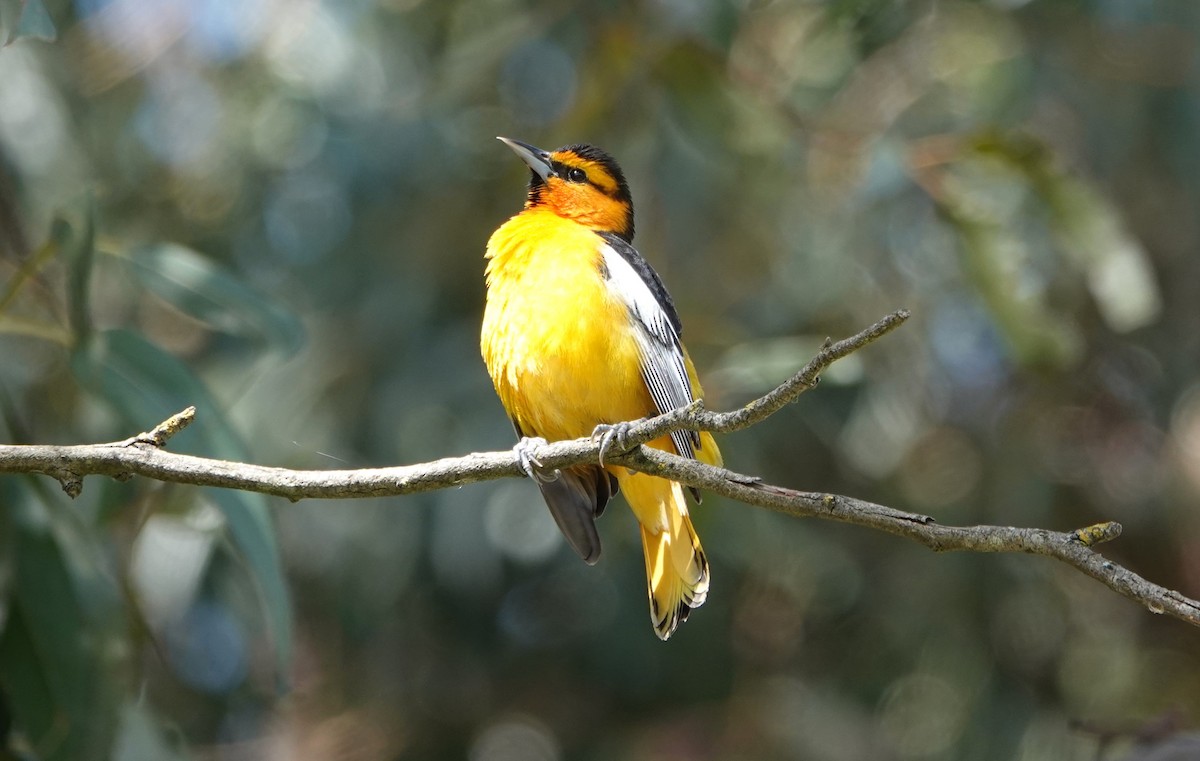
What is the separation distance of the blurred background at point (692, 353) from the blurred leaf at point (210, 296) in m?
1.85

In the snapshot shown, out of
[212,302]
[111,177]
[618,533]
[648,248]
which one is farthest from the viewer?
[111,177]

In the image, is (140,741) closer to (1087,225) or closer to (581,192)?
(581,192)

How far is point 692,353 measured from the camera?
6.05 metres

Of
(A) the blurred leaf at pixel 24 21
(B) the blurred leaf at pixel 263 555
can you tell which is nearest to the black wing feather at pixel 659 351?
(B) the blurred leaf at pixel 263 555

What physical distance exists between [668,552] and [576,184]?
4.40 ft

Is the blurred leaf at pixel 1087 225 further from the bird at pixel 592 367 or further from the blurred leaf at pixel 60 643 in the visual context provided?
the blurred leaf at pixel 60 643

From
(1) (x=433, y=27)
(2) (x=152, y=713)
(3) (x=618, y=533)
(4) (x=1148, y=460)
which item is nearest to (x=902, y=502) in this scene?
(4) (x=1148, y=460)

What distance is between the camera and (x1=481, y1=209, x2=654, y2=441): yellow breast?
3709 millimetres

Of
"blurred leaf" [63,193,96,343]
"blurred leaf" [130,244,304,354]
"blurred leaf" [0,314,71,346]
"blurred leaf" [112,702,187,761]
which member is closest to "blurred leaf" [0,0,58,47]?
"blurred leaf" [63,193,96,343]

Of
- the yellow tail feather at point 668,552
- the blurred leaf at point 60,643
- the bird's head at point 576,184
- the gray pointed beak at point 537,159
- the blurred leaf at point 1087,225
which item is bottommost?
the yellow tail feather at point 668,552

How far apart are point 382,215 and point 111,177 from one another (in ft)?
4.75

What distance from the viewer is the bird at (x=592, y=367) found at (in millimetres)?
3725

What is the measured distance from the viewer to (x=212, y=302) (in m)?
4.19

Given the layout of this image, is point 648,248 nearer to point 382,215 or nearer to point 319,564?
point 382,215
